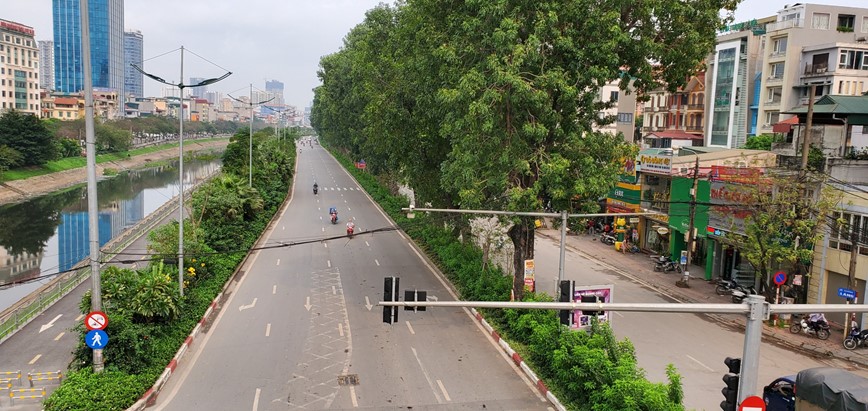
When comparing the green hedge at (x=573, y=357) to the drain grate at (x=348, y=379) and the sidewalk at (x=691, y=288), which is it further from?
the sidewalk at (x=691, y=288)

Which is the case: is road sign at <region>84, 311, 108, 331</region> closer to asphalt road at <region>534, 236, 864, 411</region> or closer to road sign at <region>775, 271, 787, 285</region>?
asphalt road at <region>534, 236, 864, 411</region>

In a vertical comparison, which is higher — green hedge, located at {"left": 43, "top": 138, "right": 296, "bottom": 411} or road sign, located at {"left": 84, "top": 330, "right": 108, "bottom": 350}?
road sign, located at {"left": 84, "top": 330, "right": 108, "bottom": 350}

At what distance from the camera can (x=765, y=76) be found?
4791 centimetres

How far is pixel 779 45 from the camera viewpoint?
154 ft

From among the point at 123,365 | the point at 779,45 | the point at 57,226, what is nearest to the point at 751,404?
the point at 123,365

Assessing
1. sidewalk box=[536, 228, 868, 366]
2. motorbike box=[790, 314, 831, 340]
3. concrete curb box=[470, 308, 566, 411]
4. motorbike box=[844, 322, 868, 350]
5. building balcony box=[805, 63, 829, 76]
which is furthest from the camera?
building balcony box=[805, 63, 829, 76]

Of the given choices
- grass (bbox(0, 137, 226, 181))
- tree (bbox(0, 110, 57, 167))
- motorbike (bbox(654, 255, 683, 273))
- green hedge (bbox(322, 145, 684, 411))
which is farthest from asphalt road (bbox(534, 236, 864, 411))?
tree (bbox(0, 110, 57, 167))

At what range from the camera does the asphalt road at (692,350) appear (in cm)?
1727

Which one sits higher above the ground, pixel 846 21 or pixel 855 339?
pixel 846 21

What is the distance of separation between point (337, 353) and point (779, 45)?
43767 millimetres

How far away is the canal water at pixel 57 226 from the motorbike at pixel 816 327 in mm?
28138

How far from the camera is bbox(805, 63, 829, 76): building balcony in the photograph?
143 feet

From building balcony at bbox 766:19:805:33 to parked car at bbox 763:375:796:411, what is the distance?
40.2 meters

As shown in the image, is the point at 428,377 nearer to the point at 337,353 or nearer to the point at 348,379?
the point at 348,379
